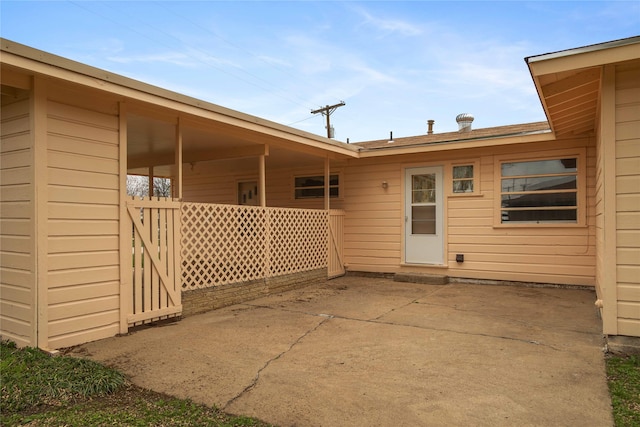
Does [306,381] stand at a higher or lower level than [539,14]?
lower

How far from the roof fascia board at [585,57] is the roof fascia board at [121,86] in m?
3.38

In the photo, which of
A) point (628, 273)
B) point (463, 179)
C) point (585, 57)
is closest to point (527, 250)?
point (463, 179)

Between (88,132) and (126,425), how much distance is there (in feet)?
9.15

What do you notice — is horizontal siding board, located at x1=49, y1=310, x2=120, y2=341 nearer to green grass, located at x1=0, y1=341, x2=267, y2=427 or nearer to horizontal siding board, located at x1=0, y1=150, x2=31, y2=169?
green grass, located at x1=0, y1=341, x2=267, y2=427

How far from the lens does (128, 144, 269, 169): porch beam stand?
258 inches

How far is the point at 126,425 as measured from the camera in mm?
2281

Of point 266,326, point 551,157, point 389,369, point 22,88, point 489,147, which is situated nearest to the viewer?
point 389,369

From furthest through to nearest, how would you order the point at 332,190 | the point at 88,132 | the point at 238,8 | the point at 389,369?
1. the point at 238,8
2. the point at 332,190
3. the point at 88,132
4. the point at 389,369

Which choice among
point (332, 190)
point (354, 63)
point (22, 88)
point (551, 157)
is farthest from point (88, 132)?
point (354, 63)

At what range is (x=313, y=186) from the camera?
918 centimetres

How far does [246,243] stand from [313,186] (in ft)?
11.3

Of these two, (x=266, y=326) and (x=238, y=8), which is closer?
(x=266, y=326)

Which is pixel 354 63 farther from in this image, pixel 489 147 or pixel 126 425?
pixel 126 425

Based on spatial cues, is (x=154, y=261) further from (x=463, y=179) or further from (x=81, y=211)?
Answer: (x=463, y=179)
